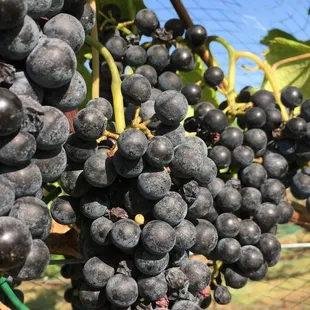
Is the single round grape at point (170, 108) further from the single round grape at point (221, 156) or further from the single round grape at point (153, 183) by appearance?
the single round grape at point (221, 156)

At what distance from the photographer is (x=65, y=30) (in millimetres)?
707

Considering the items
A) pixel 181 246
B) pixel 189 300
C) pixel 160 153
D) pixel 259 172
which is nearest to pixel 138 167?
pixel 160 153

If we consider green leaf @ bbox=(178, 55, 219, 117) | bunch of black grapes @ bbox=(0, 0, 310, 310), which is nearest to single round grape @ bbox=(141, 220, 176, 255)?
bunch of black grapes @ bbox=(0, 0, 310, 310)

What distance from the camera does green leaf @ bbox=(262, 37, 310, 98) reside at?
68.7 inches

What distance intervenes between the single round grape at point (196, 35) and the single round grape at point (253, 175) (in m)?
0.34

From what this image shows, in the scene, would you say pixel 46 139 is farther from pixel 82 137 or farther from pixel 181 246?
pixel 181 246

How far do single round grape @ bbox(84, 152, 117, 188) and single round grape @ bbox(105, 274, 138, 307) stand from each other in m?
0.16

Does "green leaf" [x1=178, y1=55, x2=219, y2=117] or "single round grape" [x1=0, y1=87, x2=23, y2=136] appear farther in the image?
"green leaf" [x1=178, y1=55, x2=219, y2=117]

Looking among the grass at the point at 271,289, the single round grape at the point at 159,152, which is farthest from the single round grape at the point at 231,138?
the grass at the point at 271,289

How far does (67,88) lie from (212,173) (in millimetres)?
365

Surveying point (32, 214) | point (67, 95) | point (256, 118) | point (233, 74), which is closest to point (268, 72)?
point (233, 74)

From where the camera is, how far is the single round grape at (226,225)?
3.82ft

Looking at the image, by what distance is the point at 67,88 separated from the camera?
2.30ft

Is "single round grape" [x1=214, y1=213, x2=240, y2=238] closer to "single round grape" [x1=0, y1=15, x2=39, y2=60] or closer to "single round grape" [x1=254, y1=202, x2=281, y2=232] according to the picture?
"single round grape" [x1=254, y1=202, x2=281, y2=232]
